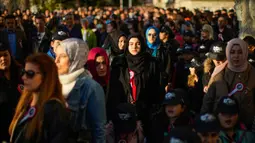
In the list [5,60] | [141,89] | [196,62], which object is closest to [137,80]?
[141,89]

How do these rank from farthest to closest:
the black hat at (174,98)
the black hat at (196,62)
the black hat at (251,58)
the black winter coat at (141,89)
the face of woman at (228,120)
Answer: the black hat at (196,62), the black hat at (251,58), the black winter coat at (141,89), the black hat at (174,98), the face of woman at (228,120)

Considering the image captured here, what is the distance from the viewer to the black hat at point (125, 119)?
21.9 ft

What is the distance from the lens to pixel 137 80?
26.1 feet

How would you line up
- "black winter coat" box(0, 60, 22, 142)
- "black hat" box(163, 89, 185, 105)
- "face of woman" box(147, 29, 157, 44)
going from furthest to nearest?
"face of woman" box(147, 29, 157, 44) < "black hat" box(163, 89, 185, 105) < "black winter coat" box(0, 60, 22, 142)

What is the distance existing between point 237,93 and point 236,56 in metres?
0.42

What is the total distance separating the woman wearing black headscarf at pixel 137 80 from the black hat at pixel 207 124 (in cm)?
198

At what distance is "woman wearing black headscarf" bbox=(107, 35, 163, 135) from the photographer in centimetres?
776

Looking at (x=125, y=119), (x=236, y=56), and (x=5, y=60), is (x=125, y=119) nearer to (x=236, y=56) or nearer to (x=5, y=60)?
(x=236, y=56)

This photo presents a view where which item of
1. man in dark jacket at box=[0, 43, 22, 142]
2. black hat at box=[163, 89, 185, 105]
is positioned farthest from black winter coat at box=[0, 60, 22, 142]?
black hat at box=[163, 89, 185, 105]

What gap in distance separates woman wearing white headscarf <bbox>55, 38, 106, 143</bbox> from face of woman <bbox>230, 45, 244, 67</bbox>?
2.00 meters

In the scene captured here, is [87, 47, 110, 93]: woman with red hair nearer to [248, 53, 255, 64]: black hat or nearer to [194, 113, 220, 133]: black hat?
[194, 113, 220, 133]: black hat

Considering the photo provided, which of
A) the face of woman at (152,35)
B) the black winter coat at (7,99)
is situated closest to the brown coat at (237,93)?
the black winter coat at (7,99)

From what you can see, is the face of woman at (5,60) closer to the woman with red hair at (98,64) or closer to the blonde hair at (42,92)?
the woman with red hair at (98,64)

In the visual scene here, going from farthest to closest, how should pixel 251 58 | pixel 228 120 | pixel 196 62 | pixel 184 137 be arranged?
pixel 196 62
pixel 251 58
pixel 228 120
pixel 184 137
